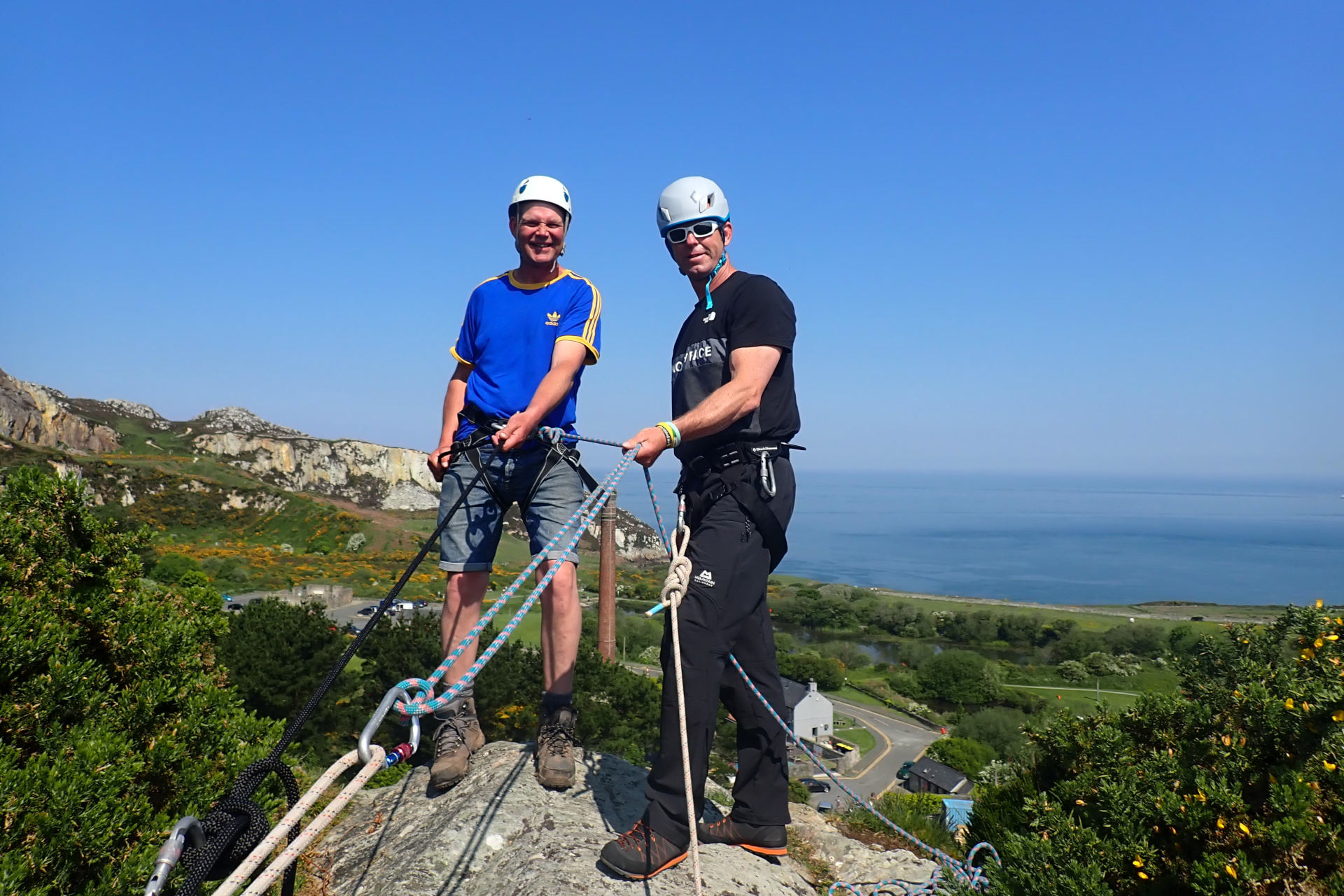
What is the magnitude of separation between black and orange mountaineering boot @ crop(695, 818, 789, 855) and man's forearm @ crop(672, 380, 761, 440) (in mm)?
2044

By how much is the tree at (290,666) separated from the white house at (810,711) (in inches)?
1134

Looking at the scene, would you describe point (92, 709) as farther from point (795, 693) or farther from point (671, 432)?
point (795, 693)

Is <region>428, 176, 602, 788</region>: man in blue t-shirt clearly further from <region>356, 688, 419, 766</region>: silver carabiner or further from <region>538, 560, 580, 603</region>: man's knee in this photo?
<region>356, 688, 419, 766</region>: silver carabiner

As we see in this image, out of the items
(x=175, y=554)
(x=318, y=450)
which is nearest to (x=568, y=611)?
(x=175, y=554)

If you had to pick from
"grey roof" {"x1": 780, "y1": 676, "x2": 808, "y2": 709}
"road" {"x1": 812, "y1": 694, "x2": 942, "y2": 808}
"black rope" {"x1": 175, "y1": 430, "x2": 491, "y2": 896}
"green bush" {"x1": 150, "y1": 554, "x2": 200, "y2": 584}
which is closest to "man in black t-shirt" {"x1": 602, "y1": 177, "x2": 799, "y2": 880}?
"black rope" {"x1": 175, "y1": 430, "x2": 491, "y2": 896}

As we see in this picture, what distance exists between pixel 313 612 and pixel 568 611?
43.9 ft

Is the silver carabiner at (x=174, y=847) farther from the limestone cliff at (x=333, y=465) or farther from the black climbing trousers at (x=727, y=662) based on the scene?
the limestone cliff at (x=333, y=465)

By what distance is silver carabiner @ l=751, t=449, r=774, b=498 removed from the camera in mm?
3275

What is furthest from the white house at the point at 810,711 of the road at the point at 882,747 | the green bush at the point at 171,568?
the green bush at the point at 171,568

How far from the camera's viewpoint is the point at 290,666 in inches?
538

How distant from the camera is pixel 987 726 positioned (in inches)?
1731

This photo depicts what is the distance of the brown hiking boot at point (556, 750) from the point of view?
389 centimetres

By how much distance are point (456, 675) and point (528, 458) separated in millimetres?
1359

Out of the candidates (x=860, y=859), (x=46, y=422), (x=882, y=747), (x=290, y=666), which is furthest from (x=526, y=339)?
(x=46, y=422)
